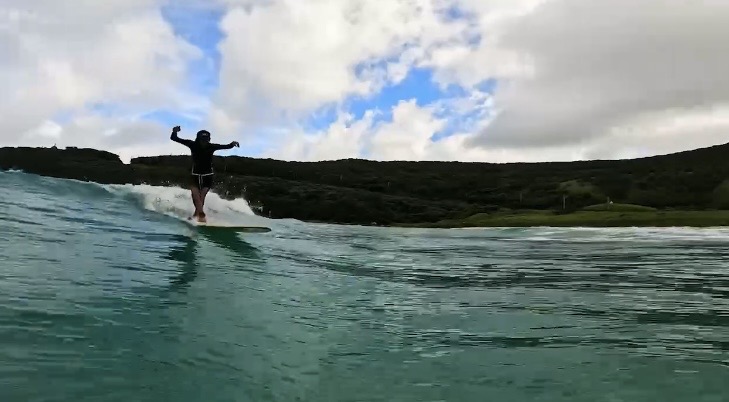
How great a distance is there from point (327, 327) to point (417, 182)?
419ft

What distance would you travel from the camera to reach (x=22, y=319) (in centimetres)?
794

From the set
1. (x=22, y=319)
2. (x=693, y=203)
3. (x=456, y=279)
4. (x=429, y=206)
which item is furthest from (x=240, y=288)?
(x=693, y=203)

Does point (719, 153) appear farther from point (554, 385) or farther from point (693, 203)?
point (554, 385)

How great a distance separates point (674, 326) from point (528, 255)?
575 inches

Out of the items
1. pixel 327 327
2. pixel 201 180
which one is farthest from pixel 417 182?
pixel 327 327

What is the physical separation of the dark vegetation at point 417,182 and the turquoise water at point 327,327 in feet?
178

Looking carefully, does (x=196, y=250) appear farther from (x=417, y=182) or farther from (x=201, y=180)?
(x=417, y=182)

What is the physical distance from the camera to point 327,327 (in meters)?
9.41

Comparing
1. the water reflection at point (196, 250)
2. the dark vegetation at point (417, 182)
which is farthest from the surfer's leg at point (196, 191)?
the dark vegetation at point (417, 182)

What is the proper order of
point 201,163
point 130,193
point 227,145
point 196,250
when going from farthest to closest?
point 130,193, point 201,163, point 227,145, point 196,250

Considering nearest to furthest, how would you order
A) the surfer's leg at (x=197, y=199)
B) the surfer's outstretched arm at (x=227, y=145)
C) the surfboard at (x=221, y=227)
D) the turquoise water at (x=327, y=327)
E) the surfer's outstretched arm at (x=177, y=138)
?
the turquoise water at (x=327, y=327) → the surfer's outstretched arm at (x=177, y=138) → the surfer's outstretched arm at (x=227, y=145) → the surfboard at (x=221, y=227) → the surfer's leg at (x=197, y=199)

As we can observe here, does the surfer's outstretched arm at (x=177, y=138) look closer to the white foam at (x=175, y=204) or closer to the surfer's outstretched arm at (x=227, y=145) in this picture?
the surfer's outstretched arm at (x=227, y=145)

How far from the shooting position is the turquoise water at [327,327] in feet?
21.1

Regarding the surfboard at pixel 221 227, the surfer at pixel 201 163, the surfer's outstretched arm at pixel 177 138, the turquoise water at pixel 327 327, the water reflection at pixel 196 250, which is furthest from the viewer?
the surfer at pixel 201 163
